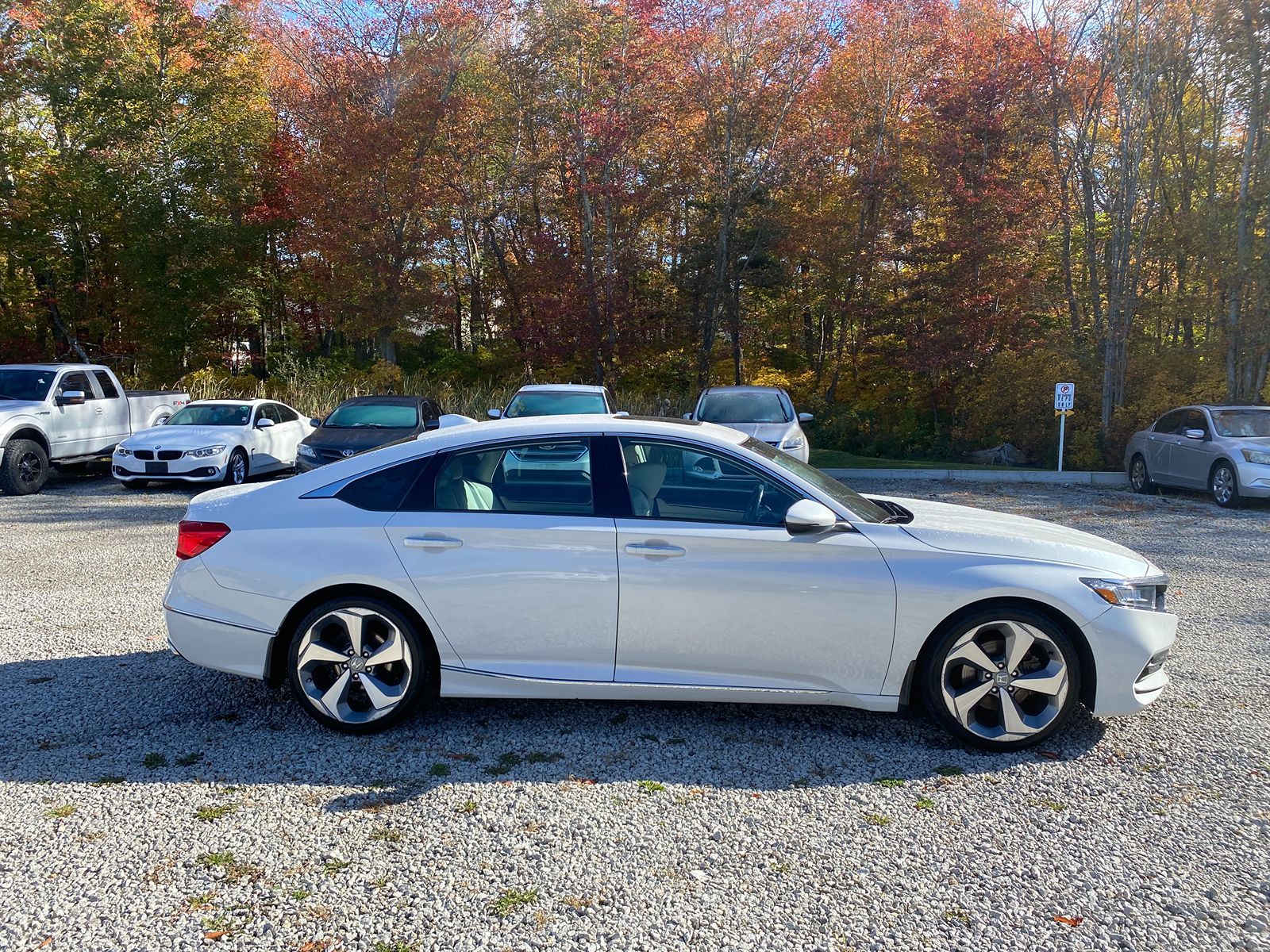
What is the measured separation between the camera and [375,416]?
14109 mm

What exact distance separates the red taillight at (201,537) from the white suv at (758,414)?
9.07 m

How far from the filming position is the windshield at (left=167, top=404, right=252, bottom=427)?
15.0 m

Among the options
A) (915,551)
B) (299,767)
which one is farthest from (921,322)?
(299,767)

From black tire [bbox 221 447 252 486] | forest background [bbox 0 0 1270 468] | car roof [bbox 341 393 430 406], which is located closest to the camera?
black tire [bbox 221 447 252 486]

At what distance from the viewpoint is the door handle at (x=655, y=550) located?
4.16 m

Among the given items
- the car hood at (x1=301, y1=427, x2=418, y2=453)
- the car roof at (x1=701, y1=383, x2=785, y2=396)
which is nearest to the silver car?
the car roof at (x1=701, y1=383, x2=785, y2=396)

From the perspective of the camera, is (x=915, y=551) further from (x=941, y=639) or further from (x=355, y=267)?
(x=355, y=267)

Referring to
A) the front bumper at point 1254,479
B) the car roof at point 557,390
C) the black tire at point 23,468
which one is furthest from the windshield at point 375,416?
the front bumper at point 1254,479

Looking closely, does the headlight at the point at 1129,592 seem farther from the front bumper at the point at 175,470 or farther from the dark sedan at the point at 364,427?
the front bumper at the point at 175,470

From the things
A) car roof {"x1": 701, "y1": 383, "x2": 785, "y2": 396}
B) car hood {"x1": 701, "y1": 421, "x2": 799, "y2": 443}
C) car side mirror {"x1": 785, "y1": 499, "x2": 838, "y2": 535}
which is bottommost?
car side mirror {"x1": 785, "y1": 499, "x2": 838, "y2": 535}

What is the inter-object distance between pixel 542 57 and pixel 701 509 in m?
21.7

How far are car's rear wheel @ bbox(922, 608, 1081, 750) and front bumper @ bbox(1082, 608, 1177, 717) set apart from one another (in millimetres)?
109

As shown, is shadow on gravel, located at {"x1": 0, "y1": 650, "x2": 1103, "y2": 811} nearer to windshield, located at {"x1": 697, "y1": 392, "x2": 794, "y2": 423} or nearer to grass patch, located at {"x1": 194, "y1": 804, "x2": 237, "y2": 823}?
grass patch, located at {"x1": 194, "y1": 804, "x2": 237, "y2": 823}

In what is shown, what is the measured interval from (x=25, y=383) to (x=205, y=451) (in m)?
3.12
